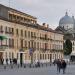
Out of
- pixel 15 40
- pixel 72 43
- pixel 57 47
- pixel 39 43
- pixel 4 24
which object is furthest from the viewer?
pixel 72 43

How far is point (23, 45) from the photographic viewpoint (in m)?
105

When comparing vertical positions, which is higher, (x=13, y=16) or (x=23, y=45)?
(x=13, y=16)

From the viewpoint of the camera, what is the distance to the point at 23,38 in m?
104

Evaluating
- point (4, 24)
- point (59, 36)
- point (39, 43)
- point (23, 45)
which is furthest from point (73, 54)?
point (4, 24)

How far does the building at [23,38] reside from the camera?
307 ft

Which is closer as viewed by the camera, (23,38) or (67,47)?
(23,38)

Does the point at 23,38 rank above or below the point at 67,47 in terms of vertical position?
above

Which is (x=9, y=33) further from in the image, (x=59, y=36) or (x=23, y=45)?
(x=59, y=36)

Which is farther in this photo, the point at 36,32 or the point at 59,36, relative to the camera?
the point at 59,36

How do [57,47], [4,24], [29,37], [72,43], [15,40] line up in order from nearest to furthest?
[4,24], [15,40], [29,37], [57,47], [72,43]

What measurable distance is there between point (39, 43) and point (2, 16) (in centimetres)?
2472

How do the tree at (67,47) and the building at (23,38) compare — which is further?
the tree at (67,47)

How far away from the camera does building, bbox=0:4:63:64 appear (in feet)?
307

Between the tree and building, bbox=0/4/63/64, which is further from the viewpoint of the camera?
the tree
